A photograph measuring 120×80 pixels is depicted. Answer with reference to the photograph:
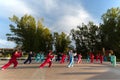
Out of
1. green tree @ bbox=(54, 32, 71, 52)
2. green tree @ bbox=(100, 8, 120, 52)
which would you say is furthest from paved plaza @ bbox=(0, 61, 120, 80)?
green tree @ bbox=(54, 32, 71, 52)

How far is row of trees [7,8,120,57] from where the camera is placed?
7588cm

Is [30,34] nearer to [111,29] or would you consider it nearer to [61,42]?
[61,42]

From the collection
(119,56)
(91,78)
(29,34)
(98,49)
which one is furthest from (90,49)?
(91,78)

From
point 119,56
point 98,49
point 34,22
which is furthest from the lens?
point 34,22

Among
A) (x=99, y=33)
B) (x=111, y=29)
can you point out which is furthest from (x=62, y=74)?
(x=99, y=33)

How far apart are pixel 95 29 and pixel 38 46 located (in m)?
14.0

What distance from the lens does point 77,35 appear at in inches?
3189

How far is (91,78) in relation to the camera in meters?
18.8

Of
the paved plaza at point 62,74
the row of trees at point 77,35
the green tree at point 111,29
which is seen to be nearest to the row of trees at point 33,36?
the row of trees at point 77,35

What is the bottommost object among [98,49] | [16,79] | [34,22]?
[16,79]

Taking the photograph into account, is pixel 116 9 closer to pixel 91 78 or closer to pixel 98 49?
pixel 98 49

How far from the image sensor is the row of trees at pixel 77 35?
75.9 m

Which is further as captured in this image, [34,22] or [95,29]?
[34,22]

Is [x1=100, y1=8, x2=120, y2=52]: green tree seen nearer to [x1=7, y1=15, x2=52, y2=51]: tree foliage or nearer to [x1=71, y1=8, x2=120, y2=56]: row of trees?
[x1=71, y1=8, x2=120, y2=56]: row of trees
